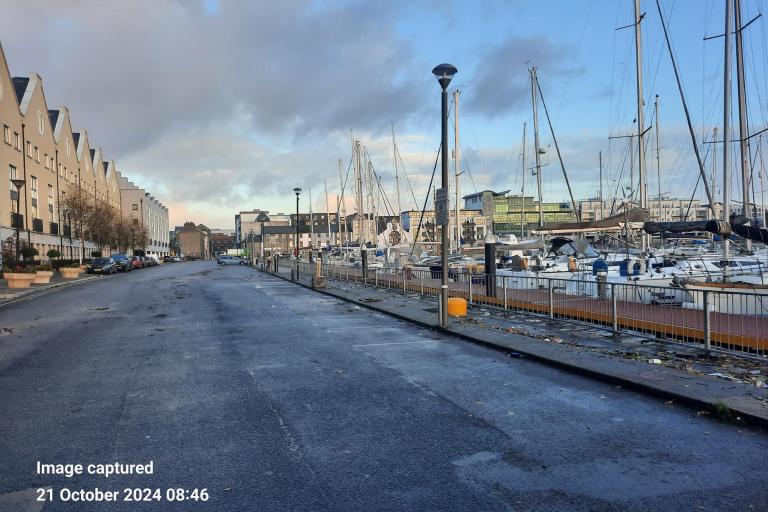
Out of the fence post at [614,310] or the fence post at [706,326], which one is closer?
the fence post at [706,326]

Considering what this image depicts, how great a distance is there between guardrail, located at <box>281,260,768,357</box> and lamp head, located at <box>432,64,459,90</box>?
221 inches

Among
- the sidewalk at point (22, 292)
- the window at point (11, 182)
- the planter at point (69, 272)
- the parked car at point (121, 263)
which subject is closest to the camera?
the sidewalk at point (22, 292)

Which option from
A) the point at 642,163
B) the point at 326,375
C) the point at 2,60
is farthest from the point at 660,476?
the point at 2,60

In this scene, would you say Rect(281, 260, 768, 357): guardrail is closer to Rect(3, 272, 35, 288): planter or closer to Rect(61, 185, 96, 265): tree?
Rect(3, 272, 35, 288): planter

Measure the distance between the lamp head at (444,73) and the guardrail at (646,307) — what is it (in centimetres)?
560

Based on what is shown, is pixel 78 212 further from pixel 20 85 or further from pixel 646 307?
pixel 646 307

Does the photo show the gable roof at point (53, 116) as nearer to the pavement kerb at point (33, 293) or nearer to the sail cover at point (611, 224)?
the pavement kerb at point (33, 293)

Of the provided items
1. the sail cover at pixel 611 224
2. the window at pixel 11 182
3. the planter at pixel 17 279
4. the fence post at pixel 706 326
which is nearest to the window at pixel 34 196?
the window at pixel 11 182

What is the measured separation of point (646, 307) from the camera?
37.0 feet

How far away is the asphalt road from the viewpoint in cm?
415

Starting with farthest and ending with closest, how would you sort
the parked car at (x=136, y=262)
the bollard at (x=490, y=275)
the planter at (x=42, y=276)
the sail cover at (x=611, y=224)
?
the parked car at (x=136, y=262) < the planter at (x=42, y=276) < the sail cover at (x=611, y=224) < the bollard at (x=490, y=275)

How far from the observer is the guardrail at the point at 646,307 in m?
9.25

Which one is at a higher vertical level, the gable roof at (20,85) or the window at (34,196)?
the gable roof at (20,85)

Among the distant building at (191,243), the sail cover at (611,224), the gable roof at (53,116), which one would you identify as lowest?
the sail cover at (611,224)
